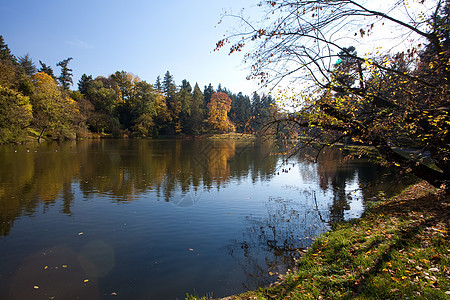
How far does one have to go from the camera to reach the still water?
5391mm

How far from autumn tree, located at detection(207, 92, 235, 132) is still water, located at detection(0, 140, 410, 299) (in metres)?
59.0

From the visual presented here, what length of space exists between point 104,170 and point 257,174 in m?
11.4

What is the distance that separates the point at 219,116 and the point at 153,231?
69387mm

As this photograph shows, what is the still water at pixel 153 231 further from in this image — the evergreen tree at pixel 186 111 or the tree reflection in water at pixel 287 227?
the evergreen tree at pixel 186 111

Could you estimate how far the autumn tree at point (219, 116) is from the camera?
74938mm

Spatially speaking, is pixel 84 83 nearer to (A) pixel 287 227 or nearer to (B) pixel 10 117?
(B) pixel 10 117

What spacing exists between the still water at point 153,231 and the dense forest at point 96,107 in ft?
103

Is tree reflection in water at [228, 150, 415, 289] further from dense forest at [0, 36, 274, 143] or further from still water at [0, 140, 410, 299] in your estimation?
dense forest at [0, 36, 274, 143]

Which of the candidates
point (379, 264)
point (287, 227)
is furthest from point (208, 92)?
point (379, 264)

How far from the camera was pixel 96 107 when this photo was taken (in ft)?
218

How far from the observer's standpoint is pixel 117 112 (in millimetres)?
68938

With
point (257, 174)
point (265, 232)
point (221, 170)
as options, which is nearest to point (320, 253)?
point (265, 232)

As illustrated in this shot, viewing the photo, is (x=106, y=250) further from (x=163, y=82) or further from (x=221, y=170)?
(x=163, y=82)

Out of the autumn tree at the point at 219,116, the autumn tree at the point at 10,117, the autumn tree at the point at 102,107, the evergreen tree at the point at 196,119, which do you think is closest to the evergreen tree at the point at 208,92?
the autumn tree at the point at 219,116
